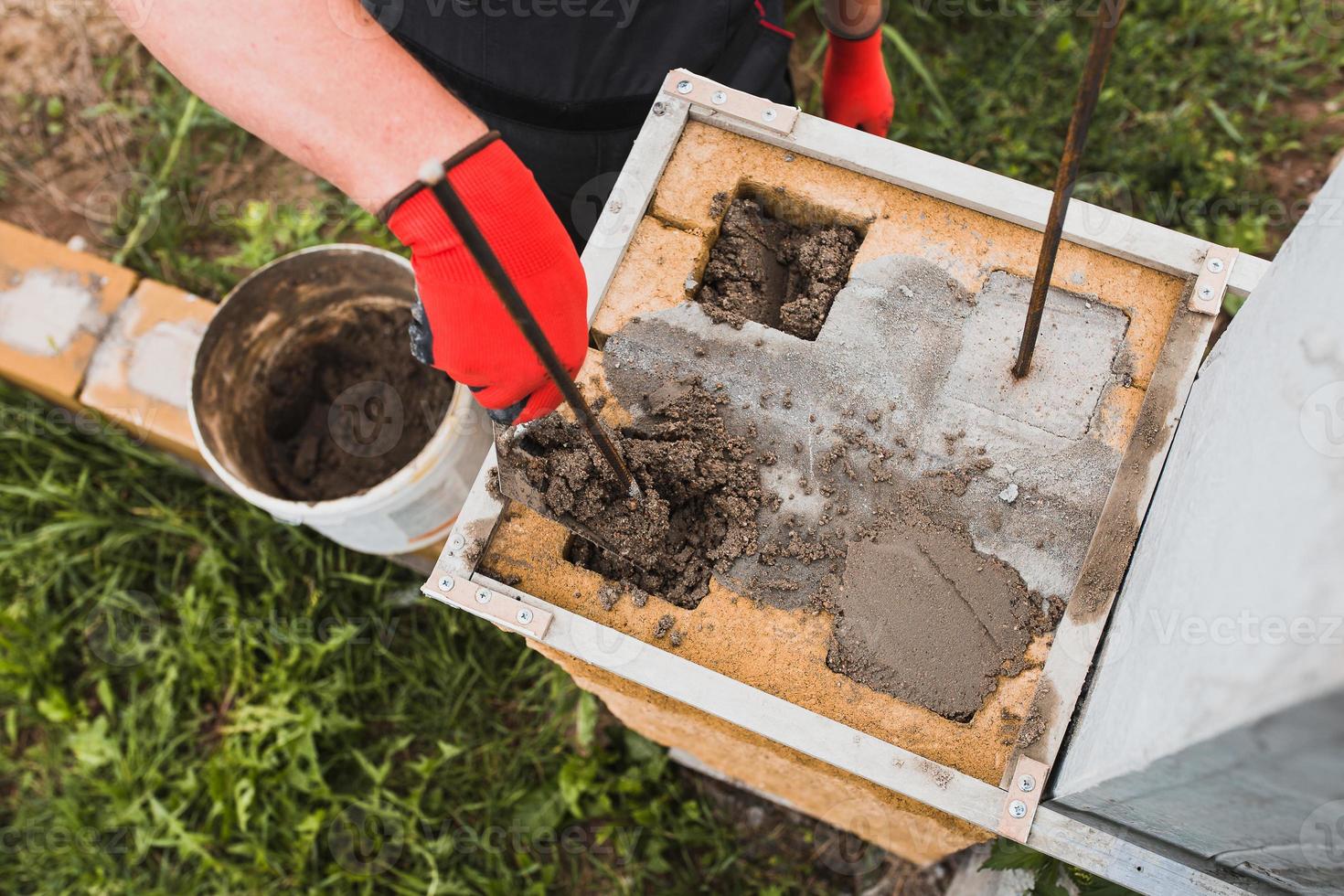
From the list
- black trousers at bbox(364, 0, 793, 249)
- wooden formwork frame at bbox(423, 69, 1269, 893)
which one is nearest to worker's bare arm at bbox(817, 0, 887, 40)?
black trousers at bbox(364, 0, 793, 249)

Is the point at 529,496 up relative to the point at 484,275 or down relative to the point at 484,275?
down

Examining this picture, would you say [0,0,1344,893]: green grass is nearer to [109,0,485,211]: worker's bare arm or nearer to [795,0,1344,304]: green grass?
[795,0,1344,304]: green grass

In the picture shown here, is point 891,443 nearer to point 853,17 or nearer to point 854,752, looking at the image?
point 854,752

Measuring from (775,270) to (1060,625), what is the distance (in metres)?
0.92

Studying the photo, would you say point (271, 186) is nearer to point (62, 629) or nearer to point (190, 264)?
point (190, 264)

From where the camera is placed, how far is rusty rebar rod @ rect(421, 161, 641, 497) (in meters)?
1.00

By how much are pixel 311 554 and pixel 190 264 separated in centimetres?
119

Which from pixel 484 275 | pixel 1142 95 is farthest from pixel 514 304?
pixel 1142 95

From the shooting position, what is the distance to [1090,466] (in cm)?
166

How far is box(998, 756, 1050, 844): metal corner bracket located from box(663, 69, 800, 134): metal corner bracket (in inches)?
51.0

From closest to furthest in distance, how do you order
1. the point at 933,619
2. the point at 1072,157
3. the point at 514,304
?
the point at 514,304, the point at 1072,157, the point at 933,619

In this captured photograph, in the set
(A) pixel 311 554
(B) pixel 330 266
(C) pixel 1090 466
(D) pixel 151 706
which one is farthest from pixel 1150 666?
(D) pixel 151 706

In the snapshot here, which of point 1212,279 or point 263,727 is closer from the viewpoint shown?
point 1212,279

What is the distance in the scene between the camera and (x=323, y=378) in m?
2.84
